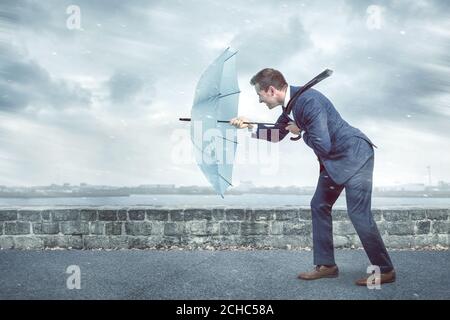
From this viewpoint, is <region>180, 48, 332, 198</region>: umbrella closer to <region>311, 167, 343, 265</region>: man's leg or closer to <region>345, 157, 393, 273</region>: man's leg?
<region>311, 167, 343, 265</region>: man's leg

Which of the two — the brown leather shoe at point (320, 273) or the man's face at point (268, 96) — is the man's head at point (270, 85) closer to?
Answer: the man's face at point (268, 96)

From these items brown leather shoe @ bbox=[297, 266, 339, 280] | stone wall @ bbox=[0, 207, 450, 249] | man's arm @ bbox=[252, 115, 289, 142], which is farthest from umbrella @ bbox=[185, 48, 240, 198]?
stone wall @ bbox=[0, 207, 450, 249]

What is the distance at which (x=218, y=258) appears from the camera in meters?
5.95

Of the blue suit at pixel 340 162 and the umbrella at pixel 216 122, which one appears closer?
the blue suit at pixel 340 162

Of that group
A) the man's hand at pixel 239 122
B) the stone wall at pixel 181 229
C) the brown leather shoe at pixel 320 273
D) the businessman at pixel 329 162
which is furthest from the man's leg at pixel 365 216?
the stone wall at pixel 181 229

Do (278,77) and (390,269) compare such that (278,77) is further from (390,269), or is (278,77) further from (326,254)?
(390,269)

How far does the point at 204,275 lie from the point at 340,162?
6.64 feet

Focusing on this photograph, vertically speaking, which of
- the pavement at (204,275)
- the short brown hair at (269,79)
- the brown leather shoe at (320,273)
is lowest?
the pavement at (204,275)

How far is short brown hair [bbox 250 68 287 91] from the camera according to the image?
4.27 meters

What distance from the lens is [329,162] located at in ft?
13.7

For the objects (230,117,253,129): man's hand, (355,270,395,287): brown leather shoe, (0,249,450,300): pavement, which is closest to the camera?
(0,249,450,300): pavement

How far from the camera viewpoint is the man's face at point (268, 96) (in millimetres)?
4285

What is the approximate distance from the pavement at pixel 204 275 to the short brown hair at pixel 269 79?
6.65 ft

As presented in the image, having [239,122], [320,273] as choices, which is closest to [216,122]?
[239,122]
